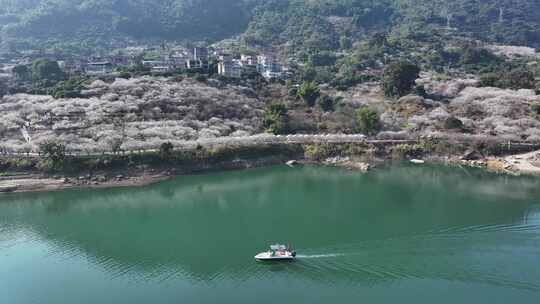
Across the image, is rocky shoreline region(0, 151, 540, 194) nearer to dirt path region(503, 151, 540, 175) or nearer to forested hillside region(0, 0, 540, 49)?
dirt path region(503, 151, 540, 175)

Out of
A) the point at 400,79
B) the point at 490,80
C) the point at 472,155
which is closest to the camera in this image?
the point at 472,155

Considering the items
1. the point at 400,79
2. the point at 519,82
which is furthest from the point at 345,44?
the point at 519,82

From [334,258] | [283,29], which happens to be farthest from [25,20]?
[334,258]

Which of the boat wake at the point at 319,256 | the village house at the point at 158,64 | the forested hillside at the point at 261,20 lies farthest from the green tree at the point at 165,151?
the forested hillside at the point at 261,20

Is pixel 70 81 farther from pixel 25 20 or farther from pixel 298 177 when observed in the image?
pixel 25 20

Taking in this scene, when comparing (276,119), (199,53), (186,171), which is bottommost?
(186,171)

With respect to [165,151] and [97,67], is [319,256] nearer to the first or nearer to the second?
[165,151]
